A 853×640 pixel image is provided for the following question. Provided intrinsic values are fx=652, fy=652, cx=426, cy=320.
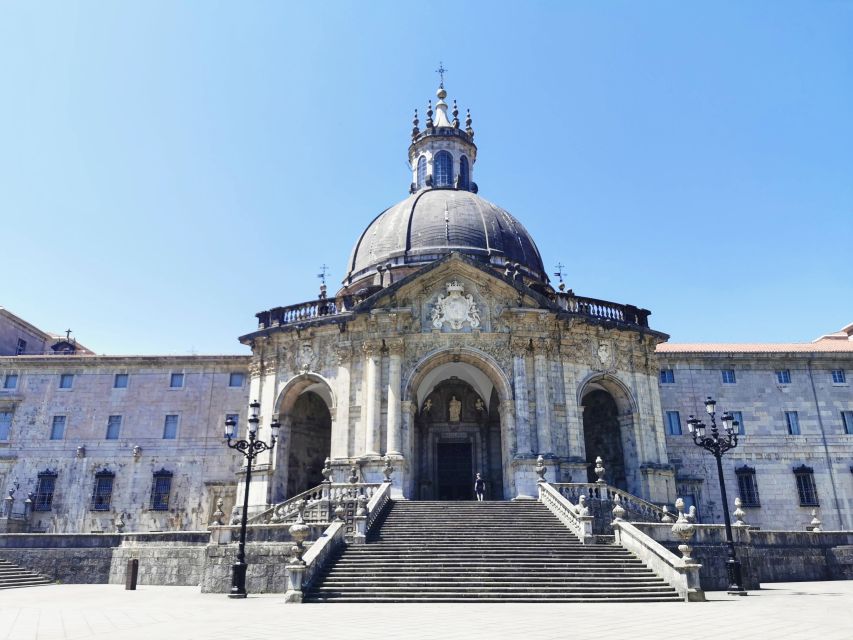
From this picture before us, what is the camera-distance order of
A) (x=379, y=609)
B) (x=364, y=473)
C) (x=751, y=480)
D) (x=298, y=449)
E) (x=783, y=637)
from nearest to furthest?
1. (x=783, y=637)
2. (x=379, y=609)
3. (x=364, y=473)
4. (x=298, y=449)
5. (x=751, y=480)

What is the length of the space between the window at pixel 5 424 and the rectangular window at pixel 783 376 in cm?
4357

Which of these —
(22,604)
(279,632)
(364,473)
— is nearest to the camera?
(279,632)

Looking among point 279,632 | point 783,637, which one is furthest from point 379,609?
point 783,637

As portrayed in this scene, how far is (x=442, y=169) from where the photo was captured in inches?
1758

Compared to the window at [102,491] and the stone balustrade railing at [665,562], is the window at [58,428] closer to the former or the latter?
the window at [102,491]

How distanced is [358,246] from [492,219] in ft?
27.5

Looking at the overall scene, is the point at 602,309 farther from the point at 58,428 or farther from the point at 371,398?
the point at 58,428

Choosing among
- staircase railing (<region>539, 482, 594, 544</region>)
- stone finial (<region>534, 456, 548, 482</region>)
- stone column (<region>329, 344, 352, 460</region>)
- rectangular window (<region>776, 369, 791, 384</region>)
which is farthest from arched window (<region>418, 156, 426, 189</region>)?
staircase railing (<region>539, 482, 594, 544</region>)

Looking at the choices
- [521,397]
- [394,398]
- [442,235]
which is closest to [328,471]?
[394,398]

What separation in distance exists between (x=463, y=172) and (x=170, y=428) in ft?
82.0

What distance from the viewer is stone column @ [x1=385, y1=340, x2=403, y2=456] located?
27953 millimetres

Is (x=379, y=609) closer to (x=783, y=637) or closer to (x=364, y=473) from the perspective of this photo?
(x=783, y=637)

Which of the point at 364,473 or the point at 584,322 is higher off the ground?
the point at 584,322

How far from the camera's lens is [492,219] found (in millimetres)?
38688
